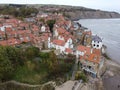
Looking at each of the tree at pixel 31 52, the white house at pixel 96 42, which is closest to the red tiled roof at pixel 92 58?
the tree at pixel 31 52

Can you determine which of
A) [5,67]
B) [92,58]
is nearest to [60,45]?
[92,58]

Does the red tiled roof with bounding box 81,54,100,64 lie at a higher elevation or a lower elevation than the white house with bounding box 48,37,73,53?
lower

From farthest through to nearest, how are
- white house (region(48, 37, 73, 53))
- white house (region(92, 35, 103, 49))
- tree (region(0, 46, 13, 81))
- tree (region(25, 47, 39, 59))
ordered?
1. white house (region(92, 35, 103, 49))
2. white house (region(48, 37, 73, 53))
3. tree (region(25, 47, 39, 59))
4. tree (region(0, 46, 13, 81))

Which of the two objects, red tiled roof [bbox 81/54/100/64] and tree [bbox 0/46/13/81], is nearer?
tree [bbox 0/46/13/81]

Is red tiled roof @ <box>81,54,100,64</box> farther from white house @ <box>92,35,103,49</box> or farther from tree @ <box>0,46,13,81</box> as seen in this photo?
tree @ <box>0,46,13,81</box>

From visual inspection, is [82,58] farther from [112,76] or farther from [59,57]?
[112,76]

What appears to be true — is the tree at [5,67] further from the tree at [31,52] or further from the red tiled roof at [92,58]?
the red tiled roof at [92,58]

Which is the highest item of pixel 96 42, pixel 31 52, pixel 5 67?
pixel 31 52

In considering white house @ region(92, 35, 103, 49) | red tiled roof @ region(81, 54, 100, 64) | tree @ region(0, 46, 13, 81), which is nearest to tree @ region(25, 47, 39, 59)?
tree @ region(0, 46, 13, 81)

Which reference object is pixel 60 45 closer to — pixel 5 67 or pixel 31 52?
pixel 31 52

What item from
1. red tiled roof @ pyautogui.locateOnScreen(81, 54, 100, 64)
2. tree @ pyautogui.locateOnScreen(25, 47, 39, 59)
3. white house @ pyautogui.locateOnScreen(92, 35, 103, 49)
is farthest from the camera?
white house @ pyautogui.locateOnScreen(92, 35, 103, 49)

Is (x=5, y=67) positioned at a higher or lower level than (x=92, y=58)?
higher
